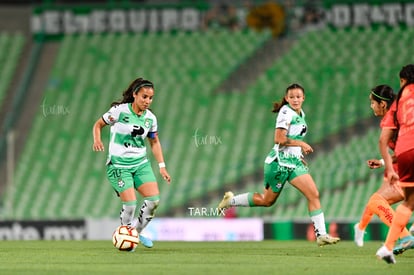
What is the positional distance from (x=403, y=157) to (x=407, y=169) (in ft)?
0.48

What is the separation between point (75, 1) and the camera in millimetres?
34844

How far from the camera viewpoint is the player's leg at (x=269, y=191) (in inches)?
620

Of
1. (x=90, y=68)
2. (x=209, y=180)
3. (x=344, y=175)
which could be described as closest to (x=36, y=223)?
(x=209, y=180)

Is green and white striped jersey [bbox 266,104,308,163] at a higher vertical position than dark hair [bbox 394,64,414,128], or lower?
lower

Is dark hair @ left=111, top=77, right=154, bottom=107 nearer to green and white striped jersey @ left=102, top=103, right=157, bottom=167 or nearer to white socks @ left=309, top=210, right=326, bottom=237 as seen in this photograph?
green and white striped jersey @ left=102, top=103, right=157, bottom=167

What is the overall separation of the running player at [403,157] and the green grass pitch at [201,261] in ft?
1.06

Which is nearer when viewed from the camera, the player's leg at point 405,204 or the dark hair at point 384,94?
the player's leg at point 405,204

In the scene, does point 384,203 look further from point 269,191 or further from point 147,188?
point 147,188

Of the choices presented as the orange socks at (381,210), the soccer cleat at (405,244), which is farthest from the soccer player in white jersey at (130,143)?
the soccer cleat at (405,244)

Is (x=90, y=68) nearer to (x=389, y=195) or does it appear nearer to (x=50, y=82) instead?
(x=50, y=82)

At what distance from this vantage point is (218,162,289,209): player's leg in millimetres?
15750

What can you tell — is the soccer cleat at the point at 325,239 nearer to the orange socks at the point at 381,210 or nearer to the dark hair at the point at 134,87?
the orange socks at the point at 381,210

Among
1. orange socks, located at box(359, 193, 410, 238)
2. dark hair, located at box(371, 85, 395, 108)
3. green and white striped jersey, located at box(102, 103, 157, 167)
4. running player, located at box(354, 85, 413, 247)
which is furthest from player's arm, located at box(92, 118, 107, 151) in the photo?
orange socks, located at box(359, 193, 410, 238)

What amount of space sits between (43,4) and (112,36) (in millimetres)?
2998
